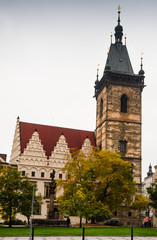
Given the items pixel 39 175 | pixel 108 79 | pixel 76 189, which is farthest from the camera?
pixel 108 79

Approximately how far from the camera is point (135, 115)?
58719 millimetres

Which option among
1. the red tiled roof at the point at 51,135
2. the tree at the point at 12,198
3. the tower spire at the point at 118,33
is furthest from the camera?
the tower spire at the point at 118,33

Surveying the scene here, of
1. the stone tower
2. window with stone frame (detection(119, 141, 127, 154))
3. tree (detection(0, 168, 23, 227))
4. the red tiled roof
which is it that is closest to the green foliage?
the stone tower

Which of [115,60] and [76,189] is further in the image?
[115,60]

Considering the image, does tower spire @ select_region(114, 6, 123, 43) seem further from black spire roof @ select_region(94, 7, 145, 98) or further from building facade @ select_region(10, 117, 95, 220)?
building facade @ select_region(10, 117, 95, 220)

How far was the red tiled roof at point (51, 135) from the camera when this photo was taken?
191 ft

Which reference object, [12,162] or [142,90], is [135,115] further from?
[12,162]

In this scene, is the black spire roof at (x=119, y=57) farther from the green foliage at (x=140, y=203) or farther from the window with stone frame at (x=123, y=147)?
the green foliage at (x=140, y=203)

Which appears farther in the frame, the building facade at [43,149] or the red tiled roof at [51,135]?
the red tiled roof at [51,135]

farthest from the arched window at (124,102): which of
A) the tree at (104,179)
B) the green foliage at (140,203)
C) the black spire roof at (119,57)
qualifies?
the green foliage at (140,203)

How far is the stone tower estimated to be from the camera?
5641cm

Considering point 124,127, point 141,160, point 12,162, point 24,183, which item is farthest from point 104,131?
point 24,183

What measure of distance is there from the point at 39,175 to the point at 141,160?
17561mm

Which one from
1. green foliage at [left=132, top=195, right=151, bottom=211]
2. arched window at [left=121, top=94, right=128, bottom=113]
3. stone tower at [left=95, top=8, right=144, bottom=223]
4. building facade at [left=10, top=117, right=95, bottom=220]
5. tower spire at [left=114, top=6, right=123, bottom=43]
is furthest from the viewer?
tower spire at [left=114, top=6, right=123, bottom=43]
